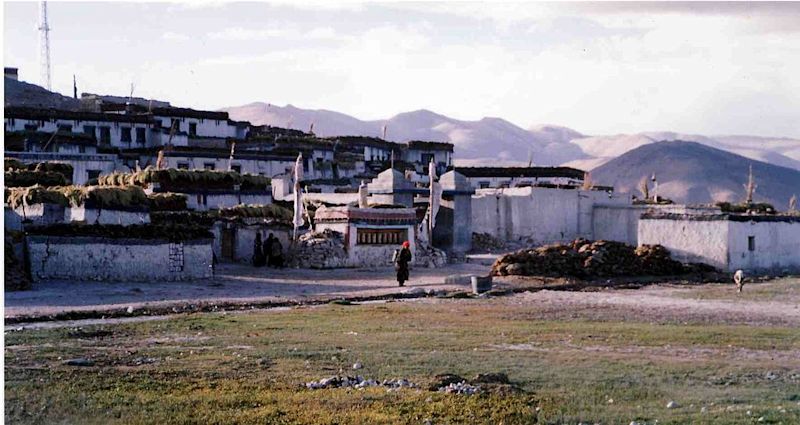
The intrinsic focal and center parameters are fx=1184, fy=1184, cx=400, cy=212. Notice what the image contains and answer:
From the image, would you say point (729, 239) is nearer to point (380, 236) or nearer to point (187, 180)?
point (380, 236)

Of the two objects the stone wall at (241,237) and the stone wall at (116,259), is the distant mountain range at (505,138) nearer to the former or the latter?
the stone wall at (241,237)

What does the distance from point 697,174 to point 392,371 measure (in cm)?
6050

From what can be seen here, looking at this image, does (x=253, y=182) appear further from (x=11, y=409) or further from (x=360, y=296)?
(x=11, y=409)

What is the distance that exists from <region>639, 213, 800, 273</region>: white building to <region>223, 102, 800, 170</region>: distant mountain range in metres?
36.0

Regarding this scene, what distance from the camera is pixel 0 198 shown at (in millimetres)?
14484

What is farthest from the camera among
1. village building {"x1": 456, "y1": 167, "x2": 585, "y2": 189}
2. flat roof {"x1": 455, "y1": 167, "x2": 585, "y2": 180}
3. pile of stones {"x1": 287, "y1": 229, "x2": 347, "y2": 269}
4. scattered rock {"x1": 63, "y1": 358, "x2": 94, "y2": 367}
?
flat roof {"x1": 455, "y1": 167, "x2": 585, "y2": 180}

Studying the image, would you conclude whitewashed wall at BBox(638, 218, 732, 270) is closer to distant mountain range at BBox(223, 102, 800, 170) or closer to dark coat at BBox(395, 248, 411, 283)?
dark coat at BBox(395, 248, 411, 283)

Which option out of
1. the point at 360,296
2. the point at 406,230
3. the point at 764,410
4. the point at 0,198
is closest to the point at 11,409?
the point at 0,198

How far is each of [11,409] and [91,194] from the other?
14.3m

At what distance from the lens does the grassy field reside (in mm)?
10375

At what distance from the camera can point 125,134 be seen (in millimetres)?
49062

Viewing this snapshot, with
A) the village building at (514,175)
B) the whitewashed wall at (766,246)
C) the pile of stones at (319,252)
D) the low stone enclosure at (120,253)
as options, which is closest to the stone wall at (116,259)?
the low stone enclosure at (120,253)

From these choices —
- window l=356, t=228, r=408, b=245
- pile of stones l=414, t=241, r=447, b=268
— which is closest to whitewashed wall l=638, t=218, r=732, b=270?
pile of stones l=414, t=241, r=447, b=268

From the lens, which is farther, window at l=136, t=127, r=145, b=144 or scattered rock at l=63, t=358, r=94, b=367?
window at l=136, t=127, r=145, b=144
